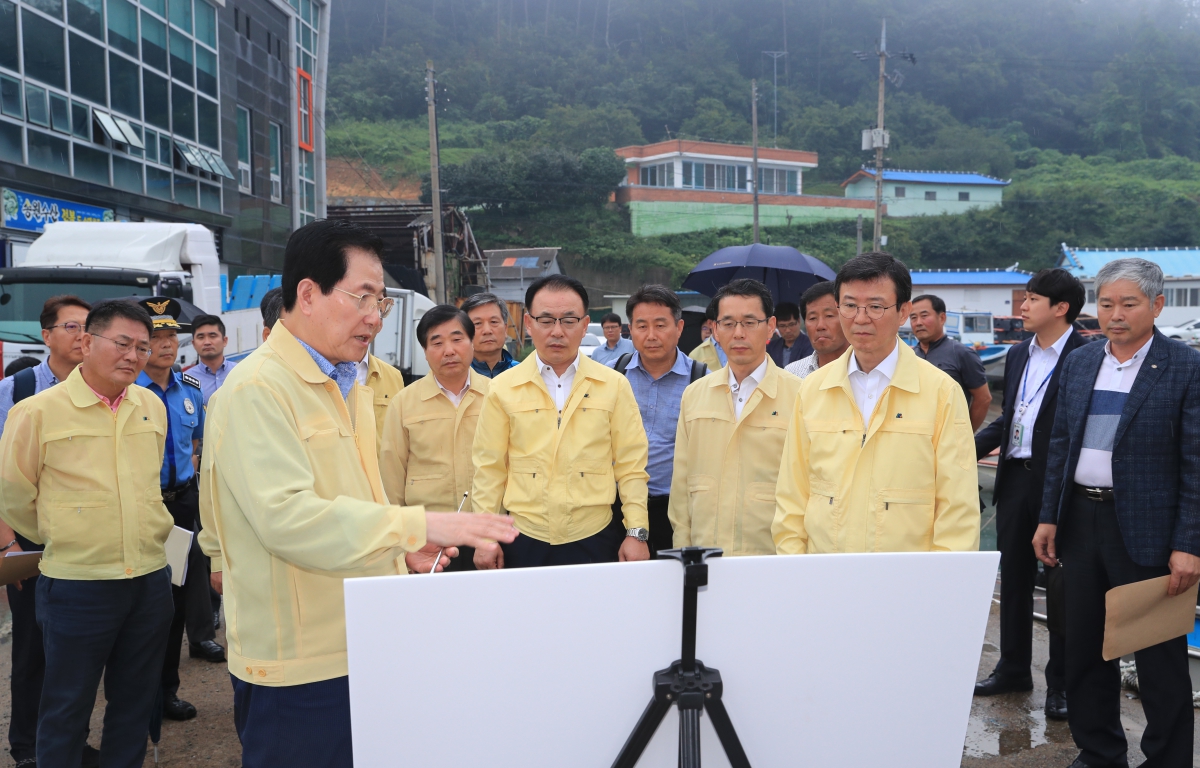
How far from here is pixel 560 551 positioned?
325 cm

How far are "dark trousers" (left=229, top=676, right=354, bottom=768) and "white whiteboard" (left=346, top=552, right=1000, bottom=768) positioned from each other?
25.1 inches

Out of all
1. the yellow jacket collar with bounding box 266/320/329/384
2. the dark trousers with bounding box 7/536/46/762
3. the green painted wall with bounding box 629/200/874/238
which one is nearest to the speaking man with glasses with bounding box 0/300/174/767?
the dark trousers with bounding box 7/536/46/762

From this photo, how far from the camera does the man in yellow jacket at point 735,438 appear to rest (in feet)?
10.8

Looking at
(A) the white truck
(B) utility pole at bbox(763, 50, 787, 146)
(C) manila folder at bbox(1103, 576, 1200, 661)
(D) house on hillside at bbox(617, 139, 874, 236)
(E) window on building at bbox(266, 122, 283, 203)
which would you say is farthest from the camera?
(B) utility pole at bbox(763, 50, 787, 146)

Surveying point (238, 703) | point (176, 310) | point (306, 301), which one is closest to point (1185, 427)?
point (306, 301)

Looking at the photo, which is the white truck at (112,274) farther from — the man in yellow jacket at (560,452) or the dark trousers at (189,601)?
the man in yellow jacket at (560,452)

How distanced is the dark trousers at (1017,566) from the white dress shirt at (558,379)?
2.09 metres

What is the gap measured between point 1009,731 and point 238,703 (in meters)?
3.12

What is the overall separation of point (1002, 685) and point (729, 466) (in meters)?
1.88

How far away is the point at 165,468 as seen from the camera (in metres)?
3.80

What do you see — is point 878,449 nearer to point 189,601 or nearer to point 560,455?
point 560,455

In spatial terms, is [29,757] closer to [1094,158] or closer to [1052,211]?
[1052,211]

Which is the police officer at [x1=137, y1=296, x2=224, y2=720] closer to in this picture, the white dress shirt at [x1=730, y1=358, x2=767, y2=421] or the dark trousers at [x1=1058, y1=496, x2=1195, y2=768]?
the white dress shirt at [x1=730, y1=358, x2=767, y2=421]

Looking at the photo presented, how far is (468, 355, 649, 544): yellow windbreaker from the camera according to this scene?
3.27 metres
